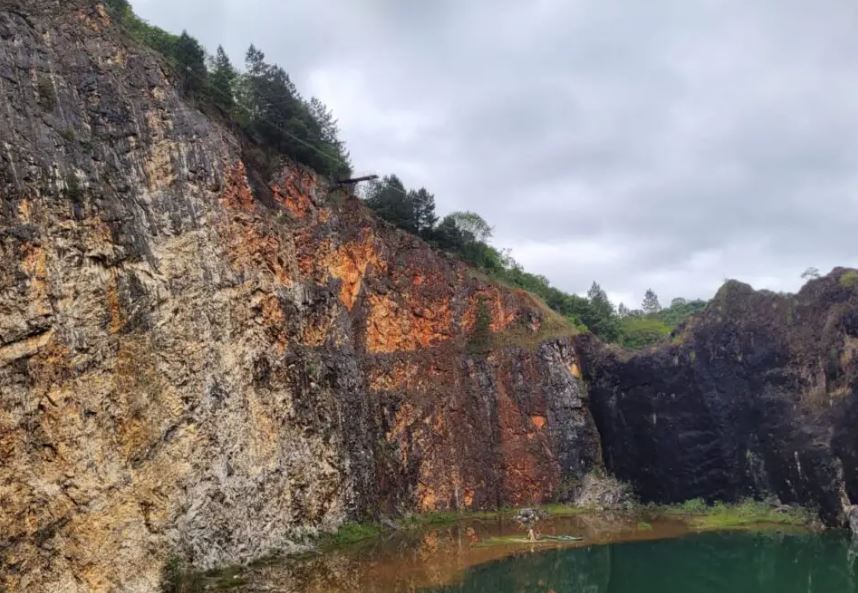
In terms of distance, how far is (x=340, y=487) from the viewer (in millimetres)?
26531

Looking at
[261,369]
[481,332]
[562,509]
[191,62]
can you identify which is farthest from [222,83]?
[562,509]

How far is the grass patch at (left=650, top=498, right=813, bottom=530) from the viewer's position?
3089cm

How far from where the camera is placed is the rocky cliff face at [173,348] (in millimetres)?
17078

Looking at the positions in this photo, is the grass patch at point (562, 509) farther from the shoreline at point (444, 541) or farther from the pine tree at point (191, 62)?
the pine tree at point (191, 62)

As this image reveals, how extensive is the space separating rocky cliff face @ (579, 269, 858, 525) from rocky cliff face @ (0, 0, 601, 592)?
7827 mm

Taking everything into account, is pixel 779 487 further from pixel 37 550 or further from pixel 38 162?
pixel 38 162

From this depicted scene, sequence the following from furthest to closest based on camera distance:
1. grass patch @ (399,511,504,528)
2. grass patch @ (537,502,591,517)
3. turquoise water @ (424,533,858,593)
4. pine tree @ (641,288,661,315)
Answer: pine tree @ (641,288,661,315) → grass patch @ (537,502,591,517) → grass patch @ (399,511,504,528) → turquoise water @ (424,533,858,593)

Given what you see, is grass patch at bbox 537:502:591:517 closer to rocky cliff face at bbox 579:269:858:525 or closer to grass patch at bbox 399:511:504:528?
grass patch at bbox 399:511:504:528

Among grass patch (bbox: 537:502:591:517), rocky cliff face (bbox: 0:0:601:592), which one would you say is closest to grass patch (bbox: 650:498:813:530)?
grass patch (bbox: 537:502:591:517)

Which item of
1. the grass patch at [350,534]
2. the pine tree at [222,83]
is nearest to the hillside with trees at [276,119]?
the pine tree at [222,83]

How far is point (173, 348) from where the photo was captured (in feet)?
67.3

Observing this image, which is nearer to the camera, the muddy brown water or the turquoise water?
the muddy brown water

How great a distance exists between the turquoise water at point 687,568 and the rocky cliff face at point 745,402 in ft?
12.5

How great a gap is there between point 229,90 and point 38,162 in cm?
1340
